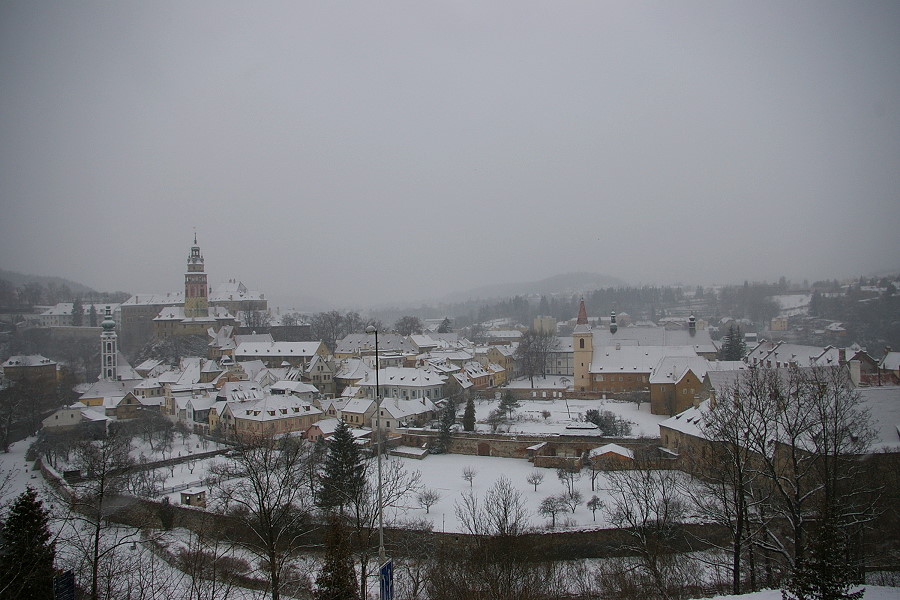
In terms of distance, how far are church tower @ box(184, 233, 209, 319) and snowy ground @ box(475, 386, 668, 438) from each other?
45.7 m

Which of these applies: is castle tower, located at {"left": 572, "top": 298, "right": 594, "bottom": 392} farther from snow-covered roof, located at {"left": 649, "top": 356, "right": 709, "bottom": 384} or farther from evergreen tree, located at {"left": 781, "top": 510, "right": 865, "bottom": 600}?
evergreen tree, located at {"left": 781, "top": 510, "right": 865, "bottom": 600}

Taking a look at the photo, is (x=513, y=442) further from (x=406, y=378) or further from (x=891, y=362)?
(x=891, y=362)

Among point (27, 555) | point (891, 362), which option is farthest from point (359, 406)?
point (891, 362)

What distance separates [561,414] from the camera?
40.6 m

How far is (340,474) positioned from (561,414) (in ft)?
72.4

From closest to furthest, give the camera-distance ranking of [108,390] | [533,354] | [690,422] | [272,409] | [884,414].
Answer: [884,414]
[690,422]
[272,409]
[108,390]
[533,354]

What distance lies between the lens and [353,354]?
66.2 m

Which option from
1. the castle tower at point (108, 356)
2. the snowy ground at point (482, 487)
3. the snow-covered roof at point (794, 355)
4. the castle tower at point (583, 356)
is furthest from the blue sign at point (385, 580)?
the castle tower at point (108, 356)

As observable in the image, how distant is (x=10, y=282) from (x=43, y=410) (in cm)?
3610

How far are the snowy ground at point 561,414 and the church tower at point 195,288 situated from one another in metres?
45.7

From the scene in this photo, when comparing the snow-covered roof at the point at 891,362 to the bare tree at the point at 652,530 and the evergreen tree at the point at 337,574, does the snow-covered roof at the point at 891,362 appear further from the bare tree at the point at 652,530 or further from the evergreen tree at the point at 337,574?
the evergreen tree at the point at 337,574

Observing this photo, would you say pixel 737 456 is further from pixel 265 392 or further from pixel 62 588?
pixel 265 392

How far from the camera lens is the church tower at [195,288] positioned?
74.1 meters

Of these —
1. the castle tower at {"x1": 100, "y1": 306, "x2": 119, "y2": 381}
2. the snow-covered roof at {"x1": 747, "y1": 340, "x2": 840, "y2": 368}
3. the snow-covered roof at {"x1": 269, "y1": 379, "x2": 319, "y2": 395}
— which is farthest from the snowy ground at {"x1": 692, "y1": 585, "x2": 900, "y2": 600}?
the castle tower at {"x1": 100, "y1": 306, "x2": 119, "y2": 381}
